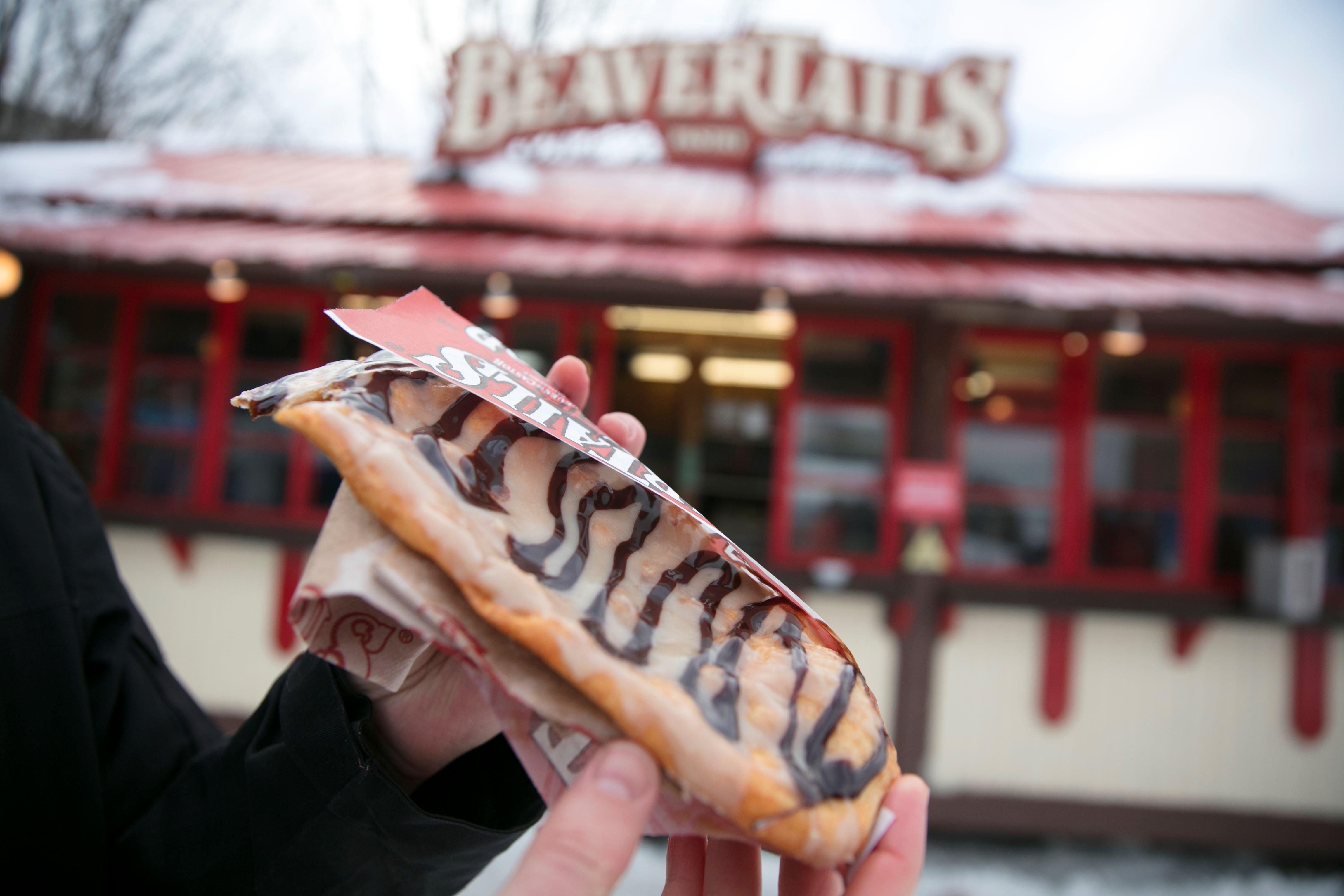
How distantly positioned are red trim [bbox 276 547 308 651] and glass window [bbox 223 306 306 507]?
0.42m

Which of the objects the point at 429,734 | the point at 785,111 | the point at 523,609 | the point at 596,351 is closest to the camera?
the point at 523,609

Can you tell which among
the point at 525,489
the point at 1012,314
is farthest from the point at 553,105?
the point at 525,489

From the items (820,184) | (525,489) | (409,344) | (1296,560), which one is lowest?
(1296,560)

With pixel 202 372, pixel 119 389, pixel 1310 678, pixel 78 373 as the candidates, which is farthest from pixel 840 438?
pixel 78 373

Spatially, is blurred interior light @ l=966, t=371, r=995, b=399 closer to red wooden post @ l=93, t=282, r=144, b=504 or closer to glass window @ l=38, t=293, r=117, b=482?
red wooden post @ l=93, t=282, r=144, b=504

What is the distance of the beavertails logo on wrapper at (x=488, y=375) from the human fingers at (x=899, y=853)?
0.86 ft

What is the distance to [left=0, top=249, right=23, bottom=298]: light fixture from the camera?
455 cm

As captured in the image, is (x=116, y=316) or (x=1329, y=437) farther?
(x=116, y=316)

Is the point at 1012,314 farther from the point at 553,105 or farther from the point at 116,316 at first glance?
the point at 116,316

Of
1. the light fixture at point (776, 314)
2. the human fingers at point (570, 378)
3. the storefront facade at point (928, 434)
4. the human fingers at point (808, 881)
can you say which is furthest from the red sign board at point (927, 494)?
the human fingers at point (808, 881)

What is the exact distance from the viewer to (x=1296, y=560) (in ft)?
13.8

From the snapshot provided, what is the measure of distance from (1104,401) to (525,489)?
16.1 feet

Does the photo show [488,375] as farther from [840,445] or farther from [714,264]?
[840,445]

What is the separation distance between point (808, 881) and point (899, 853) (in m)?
0.14
